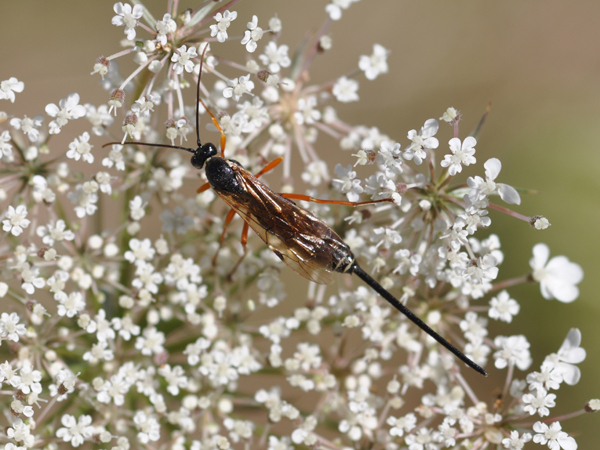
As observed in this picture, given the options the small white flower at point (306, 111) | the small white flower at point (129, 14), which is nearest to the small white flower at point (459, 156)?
the small white flower at point (306, 111)

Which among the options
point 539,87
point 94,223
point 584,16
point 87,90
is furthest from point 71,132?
point 584,16

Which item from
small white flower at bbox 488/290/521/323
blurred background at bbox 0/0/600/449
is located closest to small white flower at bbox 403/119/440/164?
small white flower at bbox 488/290/521/323

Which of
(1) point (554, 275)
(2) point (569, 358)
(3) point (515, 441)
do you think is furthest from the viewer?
(1) point (554, 275)

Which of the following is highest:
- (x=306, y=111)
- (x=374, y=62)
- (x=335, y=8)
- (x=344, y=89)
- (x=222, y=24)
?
(x=335, y=8)

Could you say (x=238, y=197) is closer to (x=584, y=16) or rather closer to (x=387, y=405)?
(x=387, y=405)

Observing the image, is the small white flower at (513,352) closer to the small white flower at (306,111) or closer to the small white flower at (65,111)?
the small white flower at (306,111)

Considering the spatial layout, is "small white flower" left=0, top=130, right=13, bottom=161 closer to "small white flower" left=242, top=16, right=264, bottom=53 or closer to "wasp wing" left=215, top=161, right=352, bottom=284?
"wasp wing" left=215, top=161, right=352, bottom=284

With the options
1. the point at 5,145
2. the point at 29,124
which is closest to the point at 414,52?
the point at 29,124

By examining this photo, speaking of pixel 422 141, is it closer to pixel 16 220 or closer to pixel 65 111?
pixel 65 111
